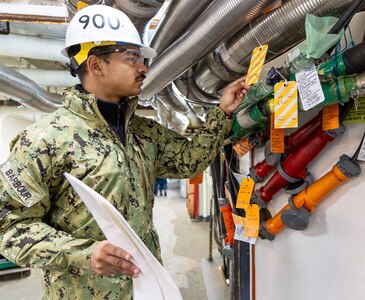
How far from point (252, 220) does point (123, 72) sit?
842mm

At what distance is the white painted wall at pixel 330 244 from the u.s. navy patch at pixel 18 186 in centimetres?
91

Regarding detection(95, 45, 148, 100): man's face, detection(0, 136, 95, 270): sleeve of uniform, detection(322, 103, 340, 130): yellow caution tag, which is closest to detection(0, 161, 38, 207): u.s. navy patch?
detection(0, 136, 95, 270): sleeve of uniform

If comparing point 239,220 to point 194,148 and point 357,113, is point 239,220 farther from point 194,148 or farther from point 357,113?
point 357,113

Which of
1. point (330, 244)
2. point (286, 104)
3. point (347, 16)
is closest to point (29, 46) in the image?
point (286, 104)

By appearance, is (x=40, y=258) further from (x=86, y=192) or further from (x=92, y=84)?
(x=92, y=84)

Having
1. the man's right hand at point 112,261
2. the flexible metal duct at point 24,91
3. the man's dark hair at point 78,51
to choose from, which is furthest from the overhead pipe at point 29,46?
the man's right hand at point 112,261

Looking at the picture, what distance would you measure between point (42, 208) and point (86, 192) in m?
0.30

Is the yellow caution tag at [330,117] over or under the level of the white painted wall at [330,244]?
over

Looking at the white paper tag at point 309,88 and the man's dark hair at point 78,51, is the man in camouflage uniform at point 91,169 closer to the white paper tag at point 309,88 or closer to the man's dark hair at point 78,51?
the man's dark hair at point 78,51

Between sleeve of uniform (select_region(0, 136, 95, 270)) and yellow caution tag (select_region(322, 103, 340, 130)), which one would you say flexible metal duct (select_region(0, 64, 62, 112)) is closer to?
sleeve of uniform (select_region(0, 136, 95, 270))

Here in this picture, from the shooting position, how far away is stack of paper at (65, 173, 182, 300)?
626 millimetres

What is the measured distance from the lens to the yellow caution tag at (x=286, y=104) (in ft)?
2.39

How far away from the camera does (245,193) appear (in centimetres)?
127

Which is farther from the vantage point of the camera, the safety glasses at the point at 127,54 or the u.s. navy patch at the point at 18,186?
the safety glasses at the point at 127,54
